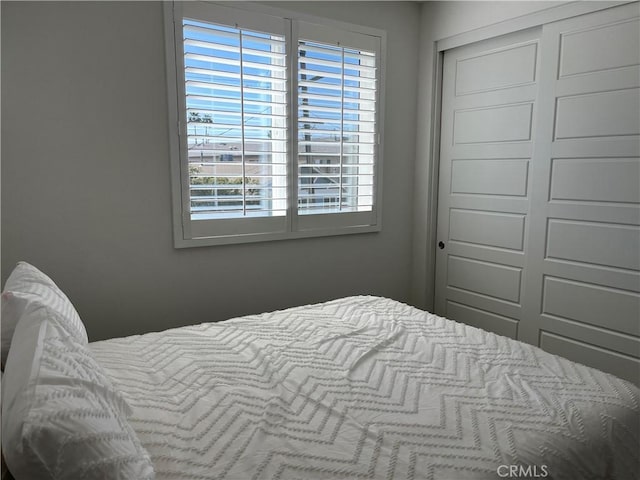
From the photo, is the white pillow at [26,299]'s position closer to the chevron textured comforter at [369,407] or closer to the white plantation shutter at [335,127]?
the chevron textured comforter at [369,407]

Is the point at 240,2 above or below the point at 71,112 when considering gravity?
above

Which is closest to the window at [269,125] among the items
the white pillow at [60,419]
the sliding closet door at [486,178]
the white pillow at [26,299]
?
the sliding closet door at [486,178]

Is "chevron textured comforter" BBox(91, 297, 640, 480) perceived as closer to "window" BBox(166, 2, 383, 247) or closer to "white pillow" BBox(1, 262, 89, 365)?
"white pillow" BBox(1, 262, 89, 365)

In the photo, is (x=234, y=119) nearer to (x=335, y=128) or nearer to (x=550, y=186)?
(x=335, y=128)

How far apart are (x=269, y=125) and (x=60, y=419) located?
236 centimetres

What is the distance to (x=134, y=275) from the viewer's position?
8.70ft

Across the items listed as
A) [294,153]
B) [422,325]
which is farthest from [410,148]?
[422,325]

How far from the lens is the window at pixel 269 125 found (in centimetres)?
268

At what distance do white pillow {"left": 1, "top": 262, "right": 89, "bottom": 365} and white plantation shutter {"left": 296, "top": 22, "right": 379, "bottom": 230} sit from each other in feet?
5.65

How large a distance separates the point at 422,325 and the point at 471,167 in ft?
5.41

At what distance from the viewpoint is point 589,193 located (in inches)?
106

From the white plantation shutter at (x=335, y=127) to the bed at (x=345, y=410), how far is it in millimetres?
1453

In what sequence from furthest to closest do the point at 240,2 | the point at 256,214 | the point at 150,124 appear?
the point at 256,214, the point at 240,2, the point at 150,124

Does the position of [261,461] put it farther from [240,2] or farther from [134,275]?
[240,2]
